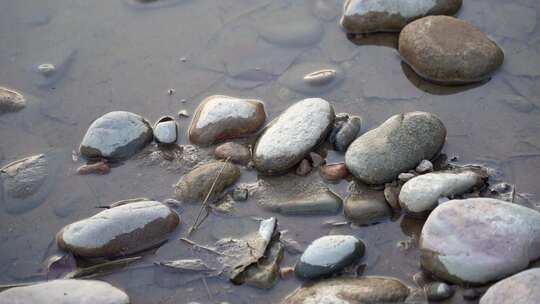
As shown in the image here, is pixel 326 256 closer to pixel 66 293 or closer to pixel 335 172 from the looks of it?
pixel 335 172

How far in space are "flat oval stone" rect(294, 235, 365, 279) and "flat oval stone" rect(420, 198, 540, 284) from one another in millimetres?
346

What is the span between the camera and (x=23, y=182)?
13.0ft

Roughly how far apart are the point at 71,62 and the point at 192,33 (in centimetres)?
88

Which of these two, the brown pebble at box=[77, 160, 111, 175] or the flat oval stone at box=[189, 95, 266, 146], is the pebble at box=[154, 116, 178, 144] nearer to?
the flat oval stone at box=[189, 95, 266, 146]

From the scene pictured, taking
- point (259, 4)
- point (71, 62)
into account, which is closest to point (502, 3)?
point (259, 4)

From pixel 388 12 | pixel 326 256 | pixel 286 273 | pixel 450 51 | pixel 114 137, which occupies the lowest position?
pixel 286 273

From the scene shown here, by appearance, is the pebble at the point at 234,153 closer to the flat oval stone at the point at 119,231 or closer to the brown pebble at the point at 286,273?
the flat oval stone at the point at 119,231

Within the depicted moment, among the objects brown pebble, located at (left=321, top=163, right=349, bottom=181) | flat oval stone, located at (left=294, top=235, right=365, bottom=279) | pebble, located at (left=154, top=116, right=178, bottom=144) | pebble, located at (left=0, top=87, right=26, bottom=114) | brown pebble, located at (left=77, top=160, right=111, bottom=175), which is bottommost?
flat oval stone, located at (left=294, top=235, right=365, bottom=279)

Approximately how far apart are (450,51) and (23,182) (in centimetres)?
267

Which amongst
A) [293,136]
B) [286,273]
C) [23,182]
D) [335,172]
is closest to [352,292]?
[286,273]

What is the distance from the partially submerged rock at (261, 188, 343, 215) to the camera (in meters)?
3.62

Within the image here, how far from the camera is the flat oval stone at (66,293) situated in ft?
10.3

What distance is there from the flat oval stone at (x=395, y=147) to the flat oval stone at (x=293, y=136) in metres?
0.23

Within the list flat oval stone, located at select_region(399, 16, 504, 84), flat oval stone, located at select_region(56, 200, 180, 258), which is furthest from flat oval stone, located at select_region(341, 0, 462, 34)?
flat oval stone, located at select_region(56, 200, 180, 258)
